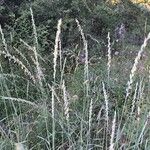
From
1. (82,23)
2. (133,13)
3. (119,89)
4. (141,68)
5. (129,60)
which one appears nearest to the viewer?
(119,89)

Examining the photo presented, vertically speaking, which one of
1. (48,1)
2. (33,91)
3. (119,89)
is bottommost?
(33,91)

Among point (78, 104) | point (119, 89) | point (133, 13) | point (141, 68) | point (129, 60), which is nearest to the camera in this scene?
point (78, 104)

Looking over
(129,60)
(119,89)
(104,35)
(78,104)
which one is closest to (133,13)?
(104,35)

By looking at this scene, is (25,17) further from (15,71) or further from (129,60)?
(129,60)

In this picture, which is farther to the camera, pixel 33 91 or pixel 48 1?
pixel 48 1

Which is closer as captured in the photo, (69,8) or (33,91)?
(33,91)

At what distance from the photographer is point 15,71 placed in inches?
194

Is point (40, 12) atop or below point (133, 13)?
below

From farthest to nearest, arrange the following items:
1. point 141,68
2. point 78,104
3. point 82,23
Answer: point 82,23
point 141,68
point 78,104

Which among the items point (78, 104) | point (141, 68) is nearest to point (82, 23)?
point (141, 68)

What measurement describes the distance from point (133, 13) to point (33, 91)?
6.94 feet

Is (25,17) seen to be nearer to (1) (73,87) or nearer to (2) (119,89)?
(1) (73,87)

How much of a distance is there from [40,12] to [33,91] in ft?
4.24

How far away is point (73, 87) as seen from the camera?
4.58m
